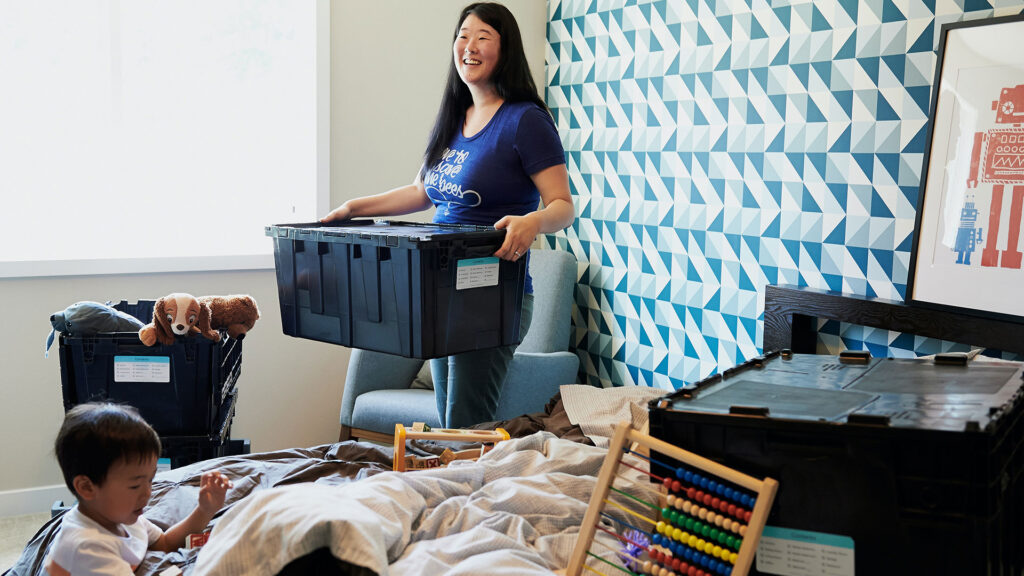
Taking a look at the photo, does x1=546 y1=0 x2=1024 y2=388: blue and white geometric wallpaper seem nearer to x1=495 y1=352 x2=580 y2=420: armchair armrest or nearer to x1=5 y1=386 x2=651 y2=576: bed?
x1=495 y1=352 x2=580 y2=420: armchair armrest

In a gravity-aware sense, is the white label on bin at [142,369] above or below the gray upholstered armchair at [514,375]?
above

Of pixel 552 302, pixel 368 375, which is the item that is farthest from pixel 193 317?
pixel 552 302

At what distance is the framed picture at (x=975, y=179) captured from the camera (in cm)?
215

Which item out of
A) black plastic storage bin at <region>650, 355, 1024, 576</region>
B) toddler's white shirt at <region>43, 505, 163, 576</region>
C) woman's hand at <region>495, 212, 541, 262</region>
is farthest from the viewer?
woman's hand at <region>495, 212, 541, 262</region>

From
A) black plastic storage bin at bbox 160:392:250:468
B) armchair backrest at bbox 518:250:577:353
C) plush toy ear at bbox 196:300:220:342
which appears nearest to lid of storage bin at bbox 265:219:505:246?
plush toy ear at bbox 196:300:220:342

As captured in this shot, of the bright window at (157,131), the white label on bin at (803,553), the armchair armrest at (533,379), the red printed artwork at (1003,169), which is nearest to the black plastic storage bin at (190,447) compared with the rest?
the armchair armrest at (533,379)

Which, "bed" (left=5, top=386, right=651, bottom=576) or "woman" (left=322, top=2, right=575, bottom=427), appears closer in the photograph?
"bed" (left=5, top=386, right=651, bottom=576)

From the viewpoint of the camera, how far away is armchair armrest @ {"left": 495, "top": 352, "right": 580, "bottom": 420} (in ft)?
10.7

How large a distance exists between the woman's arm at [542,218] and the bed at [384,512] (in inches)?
18.3

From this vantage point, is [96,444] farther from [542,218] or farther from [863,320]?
[863,320]

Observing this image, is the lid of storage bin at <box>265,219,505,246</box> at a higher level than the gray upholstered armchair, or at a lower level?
higher

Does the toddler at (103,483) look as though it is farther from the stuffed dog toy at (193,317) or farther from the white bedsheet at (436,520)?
the stuffed dog toy at (193,317)

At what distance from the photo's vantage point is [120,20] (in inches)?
130

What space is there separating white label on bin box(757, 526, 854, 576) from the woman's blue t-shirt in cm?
113
